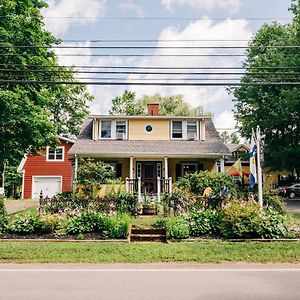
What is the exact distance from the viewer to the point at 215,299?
5.38 metres

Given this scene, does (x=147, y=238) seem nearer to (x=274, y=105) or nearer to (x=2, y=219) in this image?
(x=2, y=219)

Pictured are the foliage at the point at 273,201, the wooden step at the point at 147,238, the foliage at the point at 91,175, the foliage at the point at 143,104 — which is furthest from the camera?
the foliage at the point at 143,104

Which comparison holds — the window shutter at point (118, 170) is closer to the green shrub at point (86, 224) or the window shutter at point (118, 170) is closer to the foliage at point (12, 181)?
the green shrub at point (86, 224)

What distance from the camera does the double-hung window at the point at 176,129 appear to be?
934 inches

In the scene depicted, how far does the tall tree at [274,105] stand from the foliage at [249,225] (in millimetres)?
17739

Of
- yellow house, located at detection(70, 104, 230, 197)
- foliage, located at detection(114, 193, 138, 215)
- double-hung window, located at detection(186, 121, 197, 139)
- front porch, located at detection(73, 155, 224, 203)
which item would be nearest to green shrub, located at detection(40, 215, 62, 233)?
foliage, located at detection(114, 193, 138, 215)

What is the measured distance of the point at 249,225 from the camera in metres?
10.3

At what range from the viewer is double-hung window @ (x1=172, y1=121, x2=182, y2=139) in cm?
2372

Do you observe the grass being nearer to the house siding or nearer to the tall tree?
the tall tree

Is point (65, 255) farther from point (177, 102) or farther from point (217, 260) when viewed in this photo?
point (177, 102)

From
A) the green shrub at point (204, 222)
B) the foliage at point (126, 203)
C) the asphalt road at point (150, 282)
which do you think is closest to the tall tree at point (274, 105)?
the foliage at point (126, 203)

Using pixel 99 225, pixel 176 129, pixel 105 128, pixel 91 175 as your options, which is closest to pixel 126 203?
pixel 99 225

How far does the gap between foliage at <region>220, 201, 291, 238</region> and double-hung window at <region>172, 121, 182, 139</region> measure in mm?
13221

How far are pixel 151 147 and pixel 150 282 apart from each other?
16016 mm
